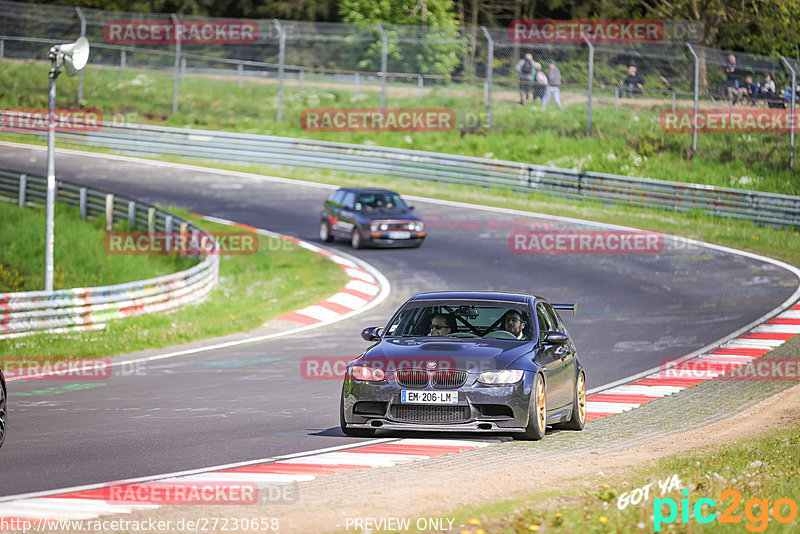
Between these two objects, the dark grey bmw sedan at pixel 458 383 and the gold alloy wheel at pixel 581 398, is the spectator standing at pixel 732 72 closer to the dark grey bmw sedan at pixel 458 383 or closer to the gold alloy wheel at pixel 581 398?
the gold alloy wheel at pixel 581 398

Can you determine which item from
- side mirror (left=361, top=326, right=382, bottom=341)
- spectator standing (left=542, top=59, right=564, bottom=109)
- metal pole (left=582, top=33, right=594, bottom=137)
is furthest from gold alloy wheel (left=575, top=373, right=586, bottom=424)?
spectator standing (left=542, top=59, right=564, bottom=109)

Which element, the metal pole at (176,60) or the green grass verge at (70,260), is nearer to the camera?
the green grass verge at (70,260)

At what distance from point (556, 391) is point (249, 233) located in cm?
2028

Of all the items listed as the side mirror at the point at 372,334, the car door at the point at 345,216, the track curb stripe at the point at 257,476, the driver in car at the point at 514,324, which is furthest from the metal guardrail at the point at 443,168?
the track curb stripe at the point at 257,476

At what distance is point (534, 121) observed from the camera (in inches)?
1549

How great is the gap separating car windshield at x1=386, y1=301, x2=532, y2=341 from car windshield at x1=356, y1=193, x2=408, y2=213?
1701cm

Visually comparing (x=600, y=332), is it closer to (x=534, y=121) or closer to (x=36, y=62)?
(x=534, y=121)

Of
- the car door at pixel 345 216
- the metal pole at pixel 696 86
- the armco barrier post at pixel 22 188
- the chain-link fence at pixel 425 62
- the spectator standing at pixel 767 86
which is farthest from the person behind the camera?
the chain-link fence at pixel 425 62

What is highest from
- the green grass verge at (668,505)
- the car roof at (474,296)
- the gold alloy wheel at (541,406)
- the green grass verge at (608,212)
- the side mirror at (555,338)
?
the car roof at (474,296)

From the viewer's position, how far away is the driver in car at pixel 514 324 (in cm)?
1167

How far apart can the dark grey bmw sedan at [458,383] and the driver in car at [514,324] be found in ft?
0.05

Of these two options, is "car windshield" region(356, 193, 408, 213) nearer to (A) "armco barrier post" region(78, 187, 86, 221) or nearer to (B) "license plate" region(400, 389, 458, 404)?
(A) "armco barrier post" region(78, 187, 86, 221)

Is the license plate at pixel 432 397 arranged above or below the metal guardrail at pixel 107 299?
above

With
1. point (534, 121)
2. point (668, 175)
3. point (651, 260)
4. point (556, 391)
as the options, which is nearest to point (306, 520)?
point (556, 391)
